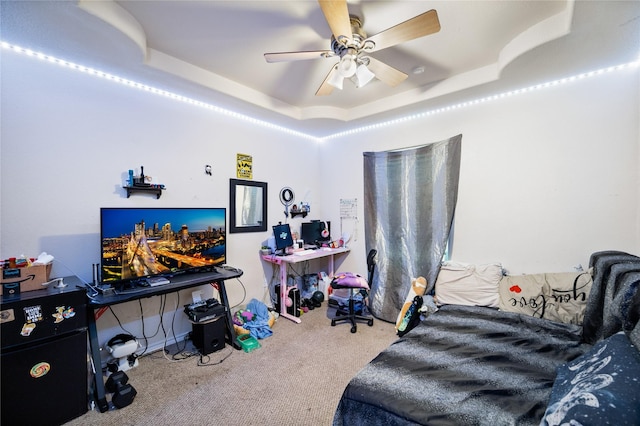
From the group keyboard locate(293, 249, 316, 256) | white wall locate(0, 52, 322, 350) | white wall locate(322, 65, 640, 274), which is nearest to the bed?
white wall locate(322, 65, 640, 274)

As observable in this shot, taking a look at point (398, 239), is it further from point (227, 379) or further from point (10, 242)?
point (10, 242)

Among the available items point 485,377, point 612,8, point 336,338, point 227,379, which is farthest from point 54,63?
point 612,8

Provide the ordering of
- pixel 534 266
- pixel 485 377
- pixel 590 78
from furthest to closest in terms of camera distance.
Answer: pixel 534 266
pixel 590 78
pixel 485 377

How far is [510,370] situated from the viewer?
1.44 m

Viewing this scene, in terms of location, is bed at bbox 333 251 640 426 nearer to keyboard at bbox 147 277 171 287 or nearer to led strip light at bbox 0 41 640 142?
led strip light at bbox 0 41 640 142

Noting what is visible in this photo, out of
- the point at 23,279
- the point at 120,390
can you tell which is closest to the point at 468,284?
the point at 120,390

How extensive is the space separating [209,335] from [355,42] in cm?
277

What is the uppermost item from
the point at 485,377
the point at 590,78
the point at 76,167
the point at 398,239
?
the point at 590,78

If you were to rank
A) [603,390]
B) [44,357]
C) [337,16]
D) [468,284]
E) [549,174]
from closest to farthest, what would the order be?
[603,390], [337,16], [44,357], [549,174], [468,284]

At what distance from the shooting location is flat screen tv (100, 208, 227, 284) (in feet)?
7.06

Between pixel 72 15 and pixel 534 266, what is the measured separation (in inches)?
162

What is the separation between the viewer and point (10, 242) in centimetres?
195

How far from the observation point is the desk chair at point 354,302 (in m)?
3.03

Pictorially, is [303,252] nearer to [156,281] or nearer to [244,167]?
[244,167]
